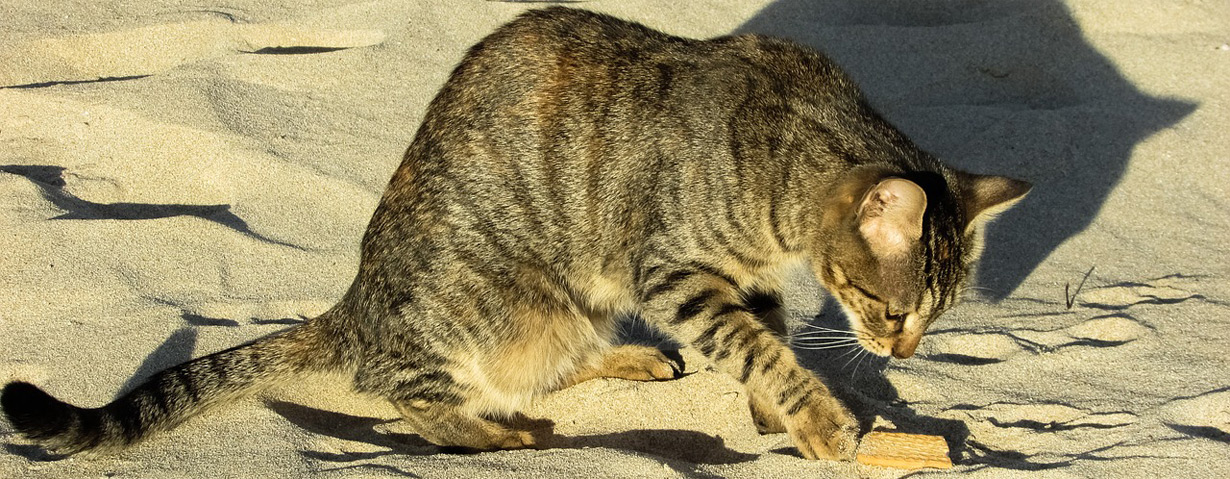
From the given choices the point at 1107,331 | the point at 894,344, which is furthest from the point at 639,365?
the point at 1107,331

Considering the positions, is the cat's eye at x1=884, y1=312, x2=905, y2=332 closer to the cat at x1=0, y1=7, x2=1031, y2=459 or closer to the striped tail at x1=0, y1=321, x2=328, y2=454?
the cat at x1=0, y1=7, x2=1031, y2=459

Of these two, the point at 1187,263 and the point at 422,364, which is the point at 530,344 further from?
the point at 1187,263

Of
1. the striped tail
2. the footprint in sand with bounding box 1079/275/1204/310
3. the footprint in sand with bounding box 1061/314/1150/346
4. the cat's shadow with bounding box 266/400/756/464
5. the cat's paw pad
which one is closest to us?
the striped tail

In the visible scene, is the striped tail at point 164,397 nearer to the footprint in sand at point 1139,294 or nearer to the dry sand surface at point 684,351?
the dry sand surface at point 684,351

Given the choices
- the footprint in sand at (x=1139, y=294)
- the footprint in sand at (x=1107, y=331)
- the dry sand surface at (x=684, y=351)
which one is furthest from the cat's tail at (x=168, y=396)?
the footprint in sand at (x=1139, y=294)

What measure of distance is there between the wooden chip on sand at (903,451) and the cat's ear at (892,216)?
2.16 feet

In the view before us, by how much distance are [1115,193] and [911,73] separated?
1509mm

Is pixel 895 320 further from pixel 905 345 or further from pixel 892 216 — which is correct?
pixel 892 216

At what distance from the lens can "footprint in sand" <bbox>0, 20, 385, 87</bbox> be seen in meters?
6.31

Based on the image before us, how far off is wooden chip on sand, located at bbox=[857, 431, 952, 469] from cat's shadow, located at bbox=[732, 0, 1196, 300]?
154 centimetres

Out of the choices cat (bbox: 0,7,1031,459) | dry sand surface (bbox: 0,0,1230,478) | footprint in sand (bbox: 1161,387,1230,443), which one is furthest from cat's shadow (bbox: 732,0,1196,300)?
cat (bbox: 0,7,1031,459)

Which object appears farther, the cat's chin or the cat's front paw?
the cat's chin

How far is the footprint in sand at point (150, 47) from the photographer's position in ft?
20.7

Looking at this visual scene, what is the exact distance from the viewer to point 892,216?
345 cm
